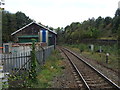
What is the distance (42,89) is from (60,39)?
82783 mm

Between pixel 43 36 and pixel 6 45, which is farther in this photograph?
pixel 43 36

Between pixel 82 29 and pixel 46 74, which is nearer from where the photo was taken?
pixel 46 74

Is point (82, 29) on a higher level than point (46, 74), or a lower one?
higher

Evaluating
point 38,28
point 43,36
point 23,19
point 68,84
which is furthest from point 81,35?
point 68,84

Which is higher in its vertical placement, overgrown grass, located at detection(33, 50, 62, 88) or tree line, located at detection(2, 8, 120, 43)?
tree line, located at detection(2, 8, 120, 43)

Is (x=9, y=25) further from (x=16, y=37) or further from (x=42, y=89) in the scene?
(x=42, y=89)

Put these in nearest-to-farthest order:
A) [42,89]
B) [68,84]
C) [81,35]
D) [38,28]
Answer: [42,89] < [68,84] < [38,28] < [81,35]

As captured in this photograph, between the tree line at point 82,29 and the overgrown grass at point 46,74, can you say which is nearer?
the overgrown grass at point 46,74

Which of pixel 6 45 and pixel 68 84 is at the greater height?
pixel 6 45

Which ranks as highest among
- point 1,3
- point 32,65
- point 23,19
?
point 23,19

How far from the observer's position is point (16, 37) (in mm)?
33125

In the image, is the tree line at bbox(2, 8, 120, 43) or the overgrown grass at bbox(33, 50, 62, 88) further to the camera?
the tree line at bbox(2, 8, 120, 43)

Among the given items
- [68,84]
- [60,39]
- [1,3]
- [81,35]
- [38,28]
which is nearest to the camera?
[1,3]

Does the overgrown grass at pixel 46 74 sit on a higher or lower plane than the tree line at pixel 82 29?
lower
